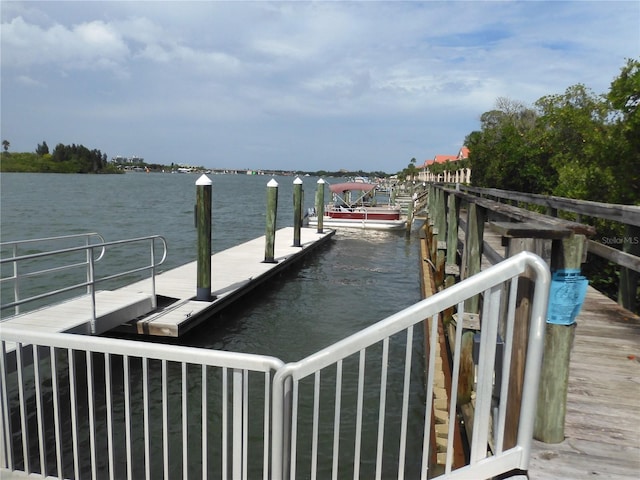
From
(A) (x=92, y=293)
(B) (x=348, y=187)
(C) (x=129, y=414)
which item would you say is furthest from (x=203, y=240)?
(B) (x=348, y=187)

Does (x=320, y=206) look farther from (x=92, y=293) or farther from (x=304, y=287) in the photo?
(x=92, y=293)

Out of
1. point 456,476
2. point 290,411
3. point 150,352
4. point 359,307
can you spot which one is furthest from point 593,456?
point 359,307

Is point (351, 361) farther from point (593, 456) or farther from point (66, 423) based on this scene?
point (593, 456)

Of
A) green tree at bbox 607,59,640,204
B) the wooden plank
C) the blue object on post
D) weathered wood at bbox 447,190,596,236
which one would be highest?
green tree at bbox 607,59,640,204

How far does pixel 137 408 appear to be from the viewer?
22.0 ft

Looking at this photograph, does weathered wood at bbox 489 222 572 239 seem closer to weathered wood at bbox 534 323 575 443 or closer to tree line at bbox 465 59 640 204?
weathered wood at bbox 534 323 575 443

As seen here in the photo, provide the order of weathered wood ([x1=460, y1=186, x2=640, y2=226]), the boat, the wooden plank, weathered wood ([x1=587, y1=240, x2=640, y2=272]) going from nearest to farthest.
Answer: weathered wood ([x1=460, y1=186, x2=640, y2=226]), weathered wood ([x1=587, y1=240, x2=640, y2=272]), the wooden plank, the boat

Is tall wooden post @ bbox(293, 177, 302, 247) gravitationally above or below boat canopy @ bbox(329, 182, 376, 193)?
below

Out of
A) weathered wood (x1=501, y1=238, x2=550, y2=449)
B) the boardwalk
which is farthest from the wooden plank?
weathered wood (x1=501, y1=238, x2=550, y2=449)

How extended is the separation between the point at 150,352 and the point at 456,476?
66.1 inches

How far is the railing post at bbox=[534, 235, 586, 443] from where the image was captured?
2209 millimetres

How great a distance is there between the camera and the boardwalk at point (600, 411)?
93.4 inches

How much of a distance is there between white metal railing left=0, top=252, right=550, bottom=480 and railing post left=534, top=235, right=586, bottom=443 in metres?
0.23

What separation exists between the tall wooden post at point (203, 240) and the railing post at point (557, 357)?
25.6 ft
